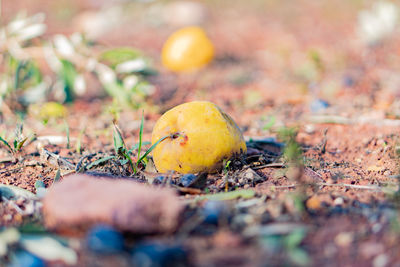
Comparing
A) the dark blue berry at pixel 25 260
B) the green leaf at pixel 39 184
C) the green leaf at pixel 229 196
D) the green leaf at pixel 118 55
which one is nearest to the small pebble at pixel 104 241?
the dark blue berry at pixel 25 260

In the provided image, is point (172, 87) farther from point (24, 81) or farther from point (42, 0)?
point (42, 0)

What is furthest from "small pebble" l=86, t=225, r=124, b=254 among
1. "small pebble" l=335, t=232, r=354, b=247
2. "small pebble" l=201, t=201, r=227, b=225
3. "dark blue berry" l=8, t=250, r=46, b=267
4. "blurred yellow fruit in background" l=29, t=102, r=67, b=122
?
"blurred yellow fruit in background" l=29, t=102, r=67, b=122

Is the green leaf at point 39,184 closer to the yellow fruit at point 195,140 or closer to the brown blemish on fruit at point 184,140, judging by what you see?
the yellow fruit at point 195,140

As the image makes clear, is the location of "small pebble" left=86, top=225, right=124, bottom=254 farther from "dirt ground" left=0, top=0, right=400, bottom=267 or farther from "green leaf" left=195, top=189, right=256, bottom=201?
"green leaf" left=195, top=189, right=256, bottom=201

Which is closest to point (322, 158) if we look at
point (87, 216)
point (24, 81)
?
point (87, 216)

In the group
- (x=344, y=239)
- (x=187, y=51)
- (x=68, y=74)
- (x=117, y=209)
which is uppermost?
(x=187, y=51)

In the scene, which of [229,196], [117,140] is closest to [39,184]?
[117,140]

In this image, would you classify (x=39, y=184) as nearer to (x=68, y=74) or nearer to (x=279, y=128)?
(x=279, y=128)
